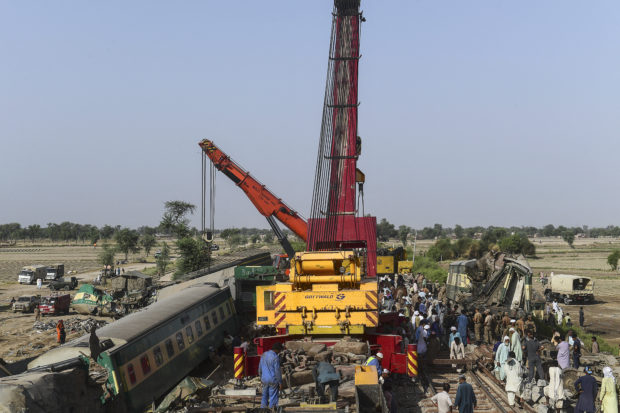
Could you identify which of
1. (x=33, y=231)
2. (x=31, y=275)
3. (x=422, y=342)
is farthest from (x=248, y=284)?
(x=33, y=231)

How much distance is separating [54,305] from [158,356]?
65.2ft

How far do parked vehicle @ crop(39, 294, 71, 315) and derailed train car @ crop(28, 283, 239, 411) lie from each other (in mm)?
14652

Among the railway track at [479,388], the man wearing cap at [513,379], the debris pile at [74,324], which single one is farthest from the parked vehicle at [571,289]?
the debris pile at [74,324]

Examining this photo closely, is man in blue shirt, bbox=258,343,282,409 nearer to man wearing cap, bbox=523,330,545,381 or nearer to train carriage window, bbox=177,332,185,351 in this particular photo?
train carriage window, bbox=177,332,185,351

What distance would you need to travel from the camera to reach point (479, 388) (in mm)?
13656

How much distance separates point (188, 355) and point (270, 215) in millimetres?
16553

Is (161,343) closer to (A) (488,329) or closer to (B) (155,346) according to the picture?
(B) (155,346)

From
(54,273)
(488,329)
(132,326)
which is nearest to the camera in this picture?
(132,326)

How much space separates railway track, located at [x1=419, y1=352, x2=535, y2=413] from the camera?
12.2 metres

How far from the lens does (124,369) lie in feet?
37.4

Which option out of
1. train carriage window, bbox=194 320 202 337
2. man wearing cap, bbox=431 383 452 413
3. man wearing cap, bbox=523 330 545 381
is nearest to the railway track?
man wearing cap, bbox=523 330 545 381

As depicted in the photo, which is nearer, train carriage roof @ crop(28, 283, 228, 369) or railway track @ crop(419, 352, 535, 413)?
train carriage roof @ crop(28, 283, 228, 369)

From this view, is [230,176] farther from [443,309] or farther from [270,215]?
[443,309]

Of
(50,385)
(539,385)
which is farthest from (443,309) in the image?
(50,385)
